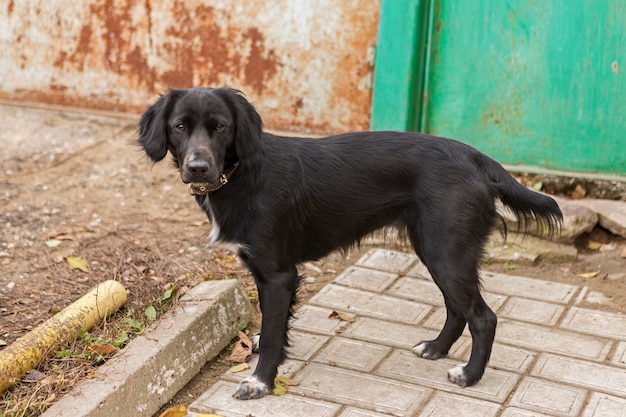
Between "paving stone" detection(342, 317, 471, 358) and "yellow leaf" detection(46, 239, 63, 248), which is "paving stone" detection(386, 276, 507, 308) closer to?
"paving stone" detection(342, 317, 471, 358)

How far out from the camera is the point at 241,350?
14.4ft

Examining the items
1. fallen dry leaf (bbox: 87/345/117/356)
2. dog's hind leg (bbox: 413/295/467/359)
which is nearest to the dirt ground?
fallen dry leaf (bbox: 87/345/117/356)

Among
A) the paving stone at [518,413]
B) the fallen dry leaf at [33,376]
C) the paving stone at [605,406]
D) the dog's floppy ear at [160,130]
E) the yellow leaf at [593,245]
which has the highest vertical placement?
the dog's floppy ear at [160,130]

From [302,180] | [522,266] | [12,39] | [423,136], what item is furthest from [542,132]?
[12,39]

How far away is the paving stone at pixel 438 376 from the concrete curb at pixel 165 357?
34.0 inches

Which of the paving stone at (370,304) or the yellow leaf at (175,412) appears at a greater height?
the paving stone at (370,304)

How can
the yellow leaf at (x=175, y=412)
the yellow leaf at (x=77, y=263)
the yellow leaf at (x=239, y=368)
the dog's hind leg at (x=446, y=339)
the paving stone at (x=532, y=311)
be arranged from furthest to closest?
the yellow leaf at (x=77, y=263) < the paving stone at (x=532, y=311) < the dog's hind leg at (x=446, y=339) < the yellow leaf at (x=239, y=368) < the yellow leaf at (x=175, y=412)

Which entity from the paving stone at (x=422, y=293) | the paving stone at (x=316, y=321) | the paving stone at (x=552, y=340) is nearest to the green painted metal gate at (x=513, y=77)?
the paving stone at (x=422, y=293)

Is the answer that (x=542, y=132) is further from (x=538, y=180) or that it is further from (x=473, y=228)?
(x=473, y=228)

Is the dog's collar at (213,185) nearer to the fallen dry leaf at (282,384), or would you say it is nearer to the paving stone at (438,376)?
the fallen dry leaf at (282,384)

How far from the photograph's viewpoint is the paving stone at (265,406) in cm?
379

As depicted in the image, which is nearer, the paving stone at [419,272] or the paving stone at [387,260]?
the paving stone at [419,272]

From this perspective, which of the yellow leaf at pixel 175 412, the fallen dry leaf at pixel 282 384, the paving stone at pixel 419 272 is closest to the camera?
the yellow leaf at pixel 175 412

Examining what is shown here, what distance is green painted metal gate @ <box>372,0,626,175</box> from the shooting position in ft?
18.9
